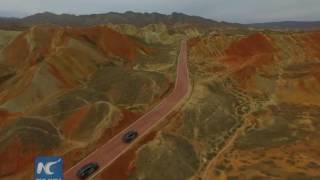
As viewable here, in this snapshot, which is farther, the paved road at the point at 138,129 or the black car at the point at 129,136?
the black car at the point at 129,136

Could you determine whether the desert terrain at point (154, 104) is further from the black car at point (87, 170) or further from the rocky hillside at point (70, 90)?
the black car at point (87, 170)

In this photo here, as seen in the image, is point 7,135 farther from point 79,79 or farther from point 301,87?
point 301,87

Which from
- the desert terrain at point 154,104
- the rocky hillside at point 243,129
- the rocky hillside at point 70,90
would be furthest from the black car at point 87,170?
the rocky hillside at point 70,90

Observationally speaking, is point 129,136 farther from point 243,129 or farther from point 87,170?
point 243,129

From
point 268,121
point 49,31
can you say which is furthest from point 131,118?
point 49,31

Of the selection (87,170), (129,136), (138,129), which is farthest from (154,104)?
(87,170)

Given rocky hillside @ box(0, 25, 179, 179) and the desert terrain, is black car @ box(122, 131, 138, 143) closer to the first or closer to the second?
the desert terrain

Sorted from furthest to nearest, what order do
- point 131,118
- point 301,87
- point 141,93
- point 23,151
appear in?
point 301,87
point 141,93
point 131,118
point 23,151
